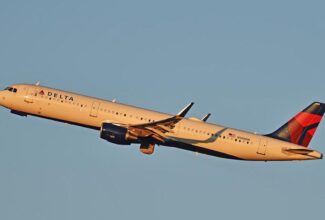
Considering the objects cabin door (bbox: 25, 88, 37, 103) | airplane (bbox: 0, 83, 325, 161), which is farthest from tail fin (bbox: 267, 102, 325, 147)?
cabin door (bbox: 25, 88, 37, 103)

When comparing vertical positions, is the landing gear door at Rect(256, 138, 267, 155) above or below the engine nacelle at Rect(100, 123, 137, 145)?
above

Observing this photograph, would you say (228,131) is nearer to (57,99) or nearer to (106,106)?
(106,106)

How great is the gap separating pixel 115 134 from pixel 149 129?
364cm

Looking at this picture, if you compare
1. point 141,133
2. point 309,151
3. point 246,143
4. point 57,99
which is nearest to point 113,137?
point 141,133

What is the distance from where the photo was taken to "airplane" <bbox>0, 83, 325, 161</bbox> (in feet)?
258

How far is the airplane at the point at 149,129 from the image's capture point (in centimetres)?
7856

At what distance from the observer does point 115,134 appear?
75.9 m

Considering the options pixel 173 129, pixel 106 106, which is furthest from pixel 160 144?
pixel 106 106

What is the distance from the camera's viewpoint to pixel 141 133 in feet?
254

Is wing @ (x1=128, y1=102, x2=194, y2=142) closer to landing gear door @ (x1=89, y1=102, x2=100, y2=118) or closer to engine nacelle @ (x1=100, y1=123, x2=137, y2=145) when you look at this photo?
engine nacelle @ (x1=100, y1=123, x2=137, y2=145)

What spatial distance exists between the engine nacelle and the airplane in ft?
2.10

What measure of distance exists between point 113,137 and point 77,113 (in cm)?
543

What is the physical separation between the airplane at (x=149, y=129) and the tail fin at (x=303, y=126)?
5.91 ft

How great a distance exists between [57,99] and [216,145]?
57.4ft
